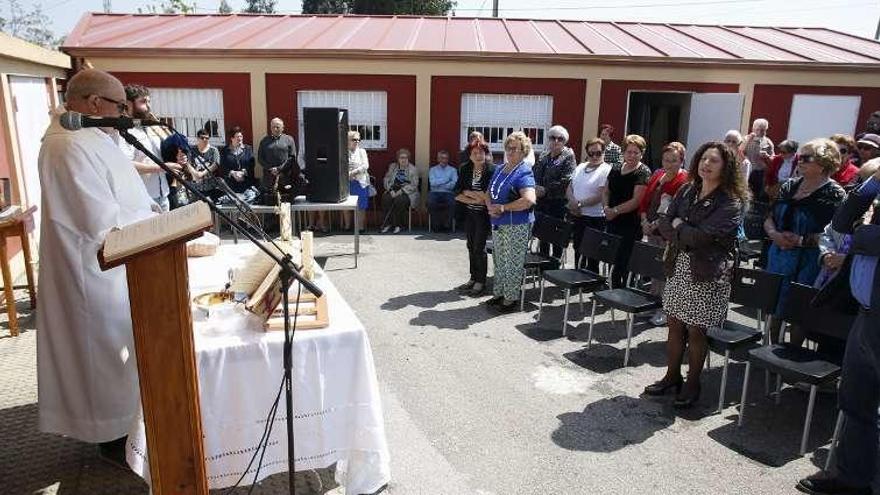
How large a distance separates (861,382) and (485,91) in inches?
353

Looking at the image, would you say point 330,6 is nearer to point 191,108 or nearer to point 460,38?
point 460,38

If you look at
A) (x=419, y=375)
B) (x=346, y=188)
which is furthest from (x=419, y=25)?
(x=419, y=375)

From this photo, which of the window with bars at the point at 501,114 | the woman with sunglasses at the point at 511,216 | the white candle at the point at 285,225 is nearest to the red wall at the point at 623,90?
the window with bars at the point at 501,114

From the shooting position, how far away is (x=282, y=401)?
9.15 feet

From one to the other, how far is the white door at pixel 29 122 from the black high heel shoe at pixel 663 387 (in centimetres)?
740

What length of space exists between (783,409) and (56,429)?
462cm

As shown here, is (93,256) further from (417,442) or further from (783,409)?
(783,409)

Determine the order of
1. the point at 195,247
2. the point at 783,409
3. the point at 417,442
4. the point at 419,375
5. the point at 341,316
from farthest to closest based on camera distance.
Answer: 1. the point at 419,375
2. the point at 783,409
3. the point at 195,247
4. the point at 417,442
5. the point at 341,316

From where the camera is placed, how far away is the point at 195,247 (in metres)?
4.03

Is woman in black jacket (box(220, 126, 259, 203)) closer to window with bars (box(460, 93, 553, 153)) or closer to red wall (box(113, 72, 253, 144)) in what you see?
red wall (box(113, 72, 253, 144))

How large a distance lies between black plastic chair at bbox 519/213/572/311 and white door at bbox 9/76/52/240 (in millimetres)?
6072

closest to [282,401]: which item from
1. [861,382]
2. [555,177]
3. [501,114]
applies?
[861,382]

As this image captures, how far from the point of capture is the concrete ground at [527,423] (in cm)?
337

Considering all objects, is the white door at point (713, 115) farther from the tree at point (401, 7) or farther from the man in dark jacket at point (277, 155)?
the tree at point (401, 7)
